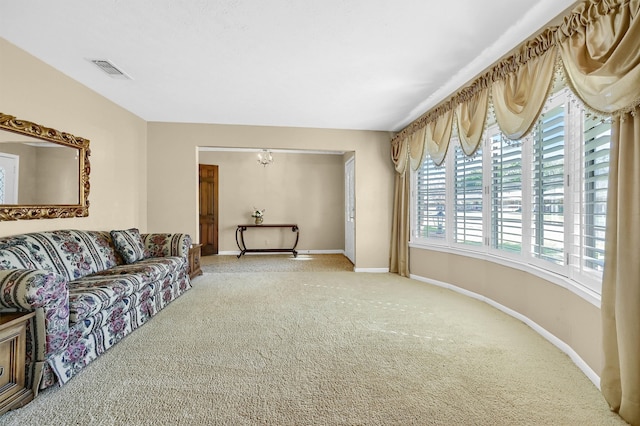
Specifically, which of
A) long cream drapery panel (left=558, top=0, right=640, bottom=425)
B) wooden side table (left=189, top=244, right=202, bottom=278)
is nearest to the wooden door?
wooden side table (left=189, top=244, right=202, bottom=278)

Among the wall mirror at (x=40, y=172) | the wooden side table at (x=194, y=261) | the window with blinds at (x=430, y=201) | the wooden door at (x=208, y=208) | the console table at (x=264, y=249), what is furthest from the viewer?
the wooden door at (x=208, y=208)

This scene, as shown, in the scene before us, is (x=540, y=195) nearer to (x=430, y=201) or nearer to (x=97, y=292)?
Answer: (x=430, y=201)

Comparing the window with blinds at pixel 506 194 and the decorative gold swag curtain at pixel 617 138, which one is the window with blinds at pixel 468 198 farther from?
the decorative gold swag curtain at pixel 617 138

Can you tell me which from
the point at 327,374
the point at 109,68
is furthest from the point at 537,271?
the point at 109,68

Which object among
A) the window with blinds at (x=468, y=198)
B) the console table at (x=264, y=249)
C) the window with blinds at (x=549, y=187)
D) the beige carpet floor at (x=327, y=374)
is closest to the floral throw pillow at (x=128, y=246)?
the beige carpet floor at (x=327, y=374)

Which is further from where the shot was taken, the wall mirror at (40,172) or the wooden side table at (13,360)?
the wall mirror at (40,172)

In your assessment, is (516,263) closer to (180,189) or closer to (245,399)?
(245,399)

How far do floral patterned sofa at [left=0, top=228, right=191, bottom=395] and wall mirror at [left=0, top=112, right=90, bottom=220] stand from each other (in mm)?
297

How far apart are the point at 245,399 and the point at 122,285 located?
4.85 ft

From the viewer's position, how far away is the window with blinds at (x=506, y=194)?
287 centimetres

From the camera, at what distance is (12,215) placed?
2516 mm

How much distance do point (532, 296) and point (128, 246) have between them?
4124 mm

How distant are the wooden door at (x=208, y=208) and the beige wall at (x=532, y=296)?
4.80m

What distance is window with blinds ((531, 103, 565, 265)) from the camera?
2363mm
